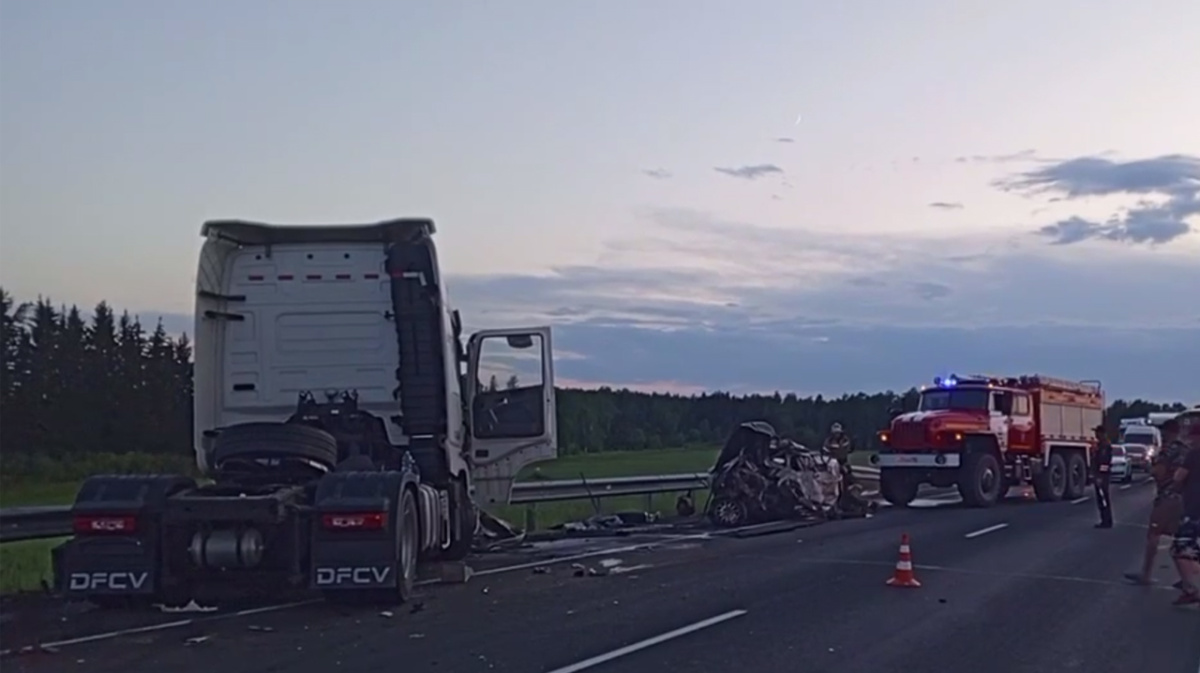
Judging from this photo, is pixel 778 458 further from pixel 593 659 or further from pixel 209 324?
pixel 593 659

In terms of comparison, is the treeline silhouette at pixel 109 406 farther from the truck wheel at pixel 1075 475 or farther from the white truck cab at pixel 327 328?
the white truck cab at pixel 327 328

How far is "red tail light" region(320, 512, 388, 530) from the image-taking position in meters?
13.1

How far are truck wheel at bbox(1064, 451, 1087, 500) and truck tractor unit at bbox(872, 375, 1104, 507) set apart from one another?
1.35 ft

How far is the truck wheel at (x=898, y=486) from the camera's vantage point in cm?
3303

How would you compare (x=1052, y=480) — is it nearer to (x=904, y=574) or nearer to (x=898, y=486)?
(x=898, y=486)

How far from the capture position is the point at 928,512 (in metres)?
30.9

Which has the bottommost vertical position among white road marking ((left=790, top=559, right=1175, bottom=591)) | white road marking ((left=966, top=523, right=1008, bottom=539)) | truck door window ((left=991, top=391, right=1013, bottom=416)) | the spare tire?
white road marking ((left=966, top=523, right=1008, bottom=539))

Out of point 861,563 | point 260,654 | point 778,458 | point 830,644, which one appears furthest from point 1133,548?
point 260,654

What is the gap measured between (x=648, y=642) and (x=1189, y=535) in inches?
239

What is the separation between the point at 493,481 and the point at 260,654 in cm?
699

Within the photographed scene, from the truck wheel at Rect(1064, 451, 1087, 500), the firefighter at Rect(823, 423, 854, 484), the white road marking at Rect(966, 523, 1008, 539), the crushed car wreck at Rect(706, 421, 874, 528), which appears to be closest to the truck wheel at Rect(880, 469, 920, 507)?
the firefighter at Rect(823, 423, 854, 484)

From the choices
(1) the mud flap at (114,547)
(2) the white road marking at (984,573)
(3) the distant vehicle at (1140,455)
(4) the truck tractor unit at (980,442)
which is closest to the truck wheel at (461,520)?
(1) the mud flap at (114,547)

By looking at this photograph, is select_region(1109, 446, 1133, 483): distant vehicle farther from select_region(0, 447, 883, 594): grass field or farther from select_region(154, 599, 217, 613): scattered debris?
select_region(154, 599, 217, 613): scattered debris

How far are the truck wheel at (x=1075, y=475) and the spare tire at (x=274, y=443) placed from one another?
26.1 meters
